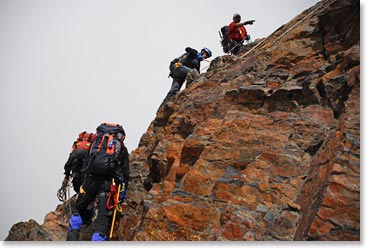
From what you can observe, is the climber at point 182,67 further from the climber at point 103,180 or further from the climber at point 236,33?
the climber at point 103,180

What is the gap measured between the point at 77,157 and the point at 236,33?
9710mm

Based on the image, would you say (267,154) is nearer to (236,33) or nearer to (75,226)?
(75,226)

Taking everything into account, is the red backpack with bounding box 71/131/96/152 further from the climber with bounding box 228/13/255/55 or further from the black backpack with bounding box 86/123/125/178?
the climber with bounding box 228/13/255/55

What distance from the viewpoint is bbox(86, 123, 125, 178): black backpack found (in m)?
7.79

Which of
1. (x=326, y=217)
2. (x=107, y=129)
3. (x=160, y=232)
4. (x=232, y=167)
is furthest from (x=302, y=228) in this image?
(x=107, y=129)

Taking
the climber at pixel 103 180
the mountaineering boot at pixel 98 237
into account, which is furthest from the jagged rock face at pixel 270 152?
the climber at pixel 103 180

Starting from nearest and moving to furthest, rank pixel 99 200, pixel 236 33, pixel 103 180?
1. pixel 99 200
2. pixel 103 180
3. pixel 236 33

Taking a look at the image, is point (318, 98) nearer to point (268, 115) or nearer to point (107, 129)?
point (268, 115)

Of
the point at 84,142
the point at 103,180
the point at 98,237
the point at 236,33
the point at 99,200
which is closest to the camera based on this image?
the point at 98,237

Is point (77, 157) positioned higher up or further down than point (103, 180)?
higher up

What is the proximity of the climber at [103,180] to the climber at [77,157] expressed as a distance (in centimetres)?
132

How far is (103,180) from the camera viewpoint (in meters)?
8.02

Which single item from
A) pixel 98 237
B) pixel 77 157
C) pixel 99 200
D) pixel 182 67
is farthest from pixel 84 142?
pixel 182 67

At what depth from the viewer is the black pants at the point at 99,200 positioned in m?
7.57
